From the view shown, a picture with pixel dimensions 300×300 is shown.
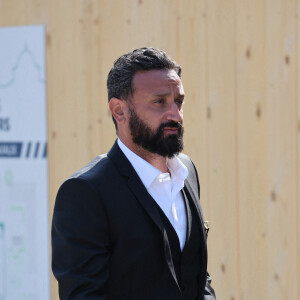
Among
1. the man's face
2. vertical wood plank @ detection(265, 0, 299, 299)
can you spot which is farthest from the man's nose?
vertical wood plank @ detection(265, 0, 299, 299)

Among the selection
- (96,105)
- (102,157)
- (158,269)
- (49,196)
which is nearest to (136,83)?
(102,157)

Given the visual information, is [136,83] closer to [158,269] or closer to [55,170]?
[158,269]

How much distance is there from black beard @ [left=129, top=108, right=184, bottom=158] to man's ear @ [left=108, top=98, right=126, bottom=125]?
38mm

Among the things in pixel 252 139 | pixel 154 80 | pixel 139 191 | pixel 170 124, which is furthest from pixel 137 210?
pixel 252 139

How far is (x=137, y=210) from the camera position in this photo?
1833 millimetres

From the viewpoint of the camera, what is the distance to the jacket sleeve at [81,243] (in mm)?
1745

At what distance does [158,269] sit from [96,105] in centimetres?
255

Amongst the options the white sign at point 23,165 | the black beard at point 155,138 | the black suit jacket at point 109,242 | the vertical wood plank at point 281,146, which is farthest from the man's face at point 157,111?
the white sign at point 23,165

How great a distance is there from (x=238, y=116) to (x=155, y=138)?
78.5 inches

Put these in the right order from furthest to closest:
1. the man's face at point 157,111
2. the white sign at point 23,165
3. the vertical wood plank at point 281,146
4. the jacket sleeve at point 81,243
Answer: the white sign at point 23,165, the vertical wood plank at point 281,146, the man's face at point 157,111, the jacket sleeve at point 81,243

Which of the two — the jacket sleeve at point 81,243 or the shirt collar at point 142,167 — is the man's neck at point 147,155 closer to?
the shirt collar at point 142,167

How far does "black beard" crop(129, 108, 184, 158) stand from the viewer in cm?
191

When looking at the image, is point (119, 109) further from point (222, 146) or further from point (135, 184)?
point (222, 146)

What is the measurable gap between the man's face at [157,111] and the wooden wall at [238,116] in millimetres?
1935
